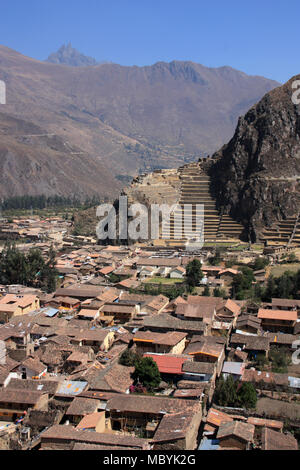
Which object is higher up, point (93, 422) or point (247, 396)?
point (247, 396)

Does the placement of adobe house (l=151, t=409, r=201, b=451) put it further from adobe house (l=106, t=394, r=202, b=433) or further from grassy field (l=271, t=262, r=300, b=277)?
grassy field (l=271, t=262, r=300, b=277)

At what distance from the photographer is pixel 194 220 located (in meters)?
61.1

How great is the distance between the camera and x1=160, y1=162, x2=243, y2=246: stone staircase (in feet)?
192

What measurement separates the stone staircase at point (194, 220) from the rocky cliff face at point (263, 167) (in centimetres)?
120

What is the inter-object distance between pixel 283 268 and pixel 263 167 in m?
21.0

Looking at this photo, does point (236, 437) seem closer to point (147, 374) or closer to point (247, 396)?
point (247, 396)

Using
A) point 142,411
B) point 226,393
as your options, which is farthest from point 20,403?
point 226,393

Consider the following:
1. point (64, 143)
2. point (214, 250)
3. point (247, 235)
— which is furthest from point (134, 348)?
point (64, 143)

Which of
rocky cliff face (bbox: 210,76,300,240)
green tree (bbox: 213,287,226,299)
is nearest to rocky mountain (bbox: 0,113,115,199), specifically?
rocky cliff face (bbox: 210,76,300,240)

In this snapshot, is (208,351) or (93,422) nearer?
(93,422)

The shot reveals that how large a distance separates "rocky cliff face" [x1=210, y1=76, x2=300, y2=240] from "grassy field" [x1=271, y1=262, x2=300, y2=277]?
11.2 metres

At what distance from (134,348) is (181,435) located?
8.99 m

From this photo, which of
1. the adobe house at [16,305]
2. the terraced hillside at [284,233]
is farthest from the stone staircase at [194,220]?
the adobe house at [16,305]

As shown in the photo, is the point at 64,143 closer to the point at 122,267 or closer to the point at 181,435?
the point at 122,267
